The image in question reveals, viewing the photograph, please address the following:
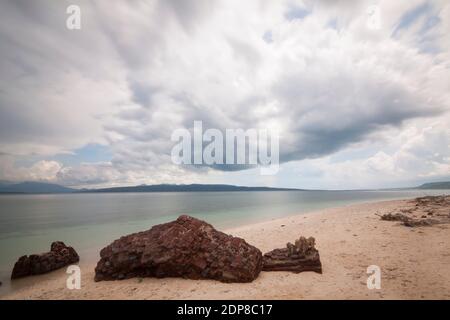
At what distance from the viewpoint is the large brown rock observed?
7.19m

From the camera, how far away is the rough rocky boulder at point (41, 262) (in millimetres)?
10652

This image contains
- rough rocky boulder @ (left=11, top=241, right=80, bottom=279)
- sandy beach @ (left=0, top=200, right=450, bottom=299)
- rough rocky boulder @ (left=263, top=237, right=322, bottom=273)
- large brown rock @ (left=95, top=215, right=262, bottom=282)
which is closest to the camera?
sandy beach @ (left=0, top=200, right=450, bottom=299)

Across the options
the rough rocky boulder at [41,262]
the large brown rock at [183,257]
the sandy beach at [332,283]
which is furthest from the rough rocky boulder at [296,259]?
the rough rocky boulder at [41,262]

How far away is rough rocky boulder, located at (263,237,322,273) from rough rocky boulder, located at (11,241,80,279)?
36.1 ft

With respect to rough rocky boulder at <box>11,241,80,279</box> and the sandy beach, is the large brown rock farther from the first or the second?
rough rocky boulder at <box>11,241,80,279</box>

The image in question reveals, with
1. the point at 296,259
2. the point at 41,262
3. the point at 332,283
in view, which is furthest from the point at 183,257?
the point at 41,262

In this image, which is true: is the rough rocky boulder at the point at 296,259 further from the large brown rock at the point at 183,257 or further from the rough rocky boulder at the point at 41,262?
the rough rocky boulder at the point at 41,262

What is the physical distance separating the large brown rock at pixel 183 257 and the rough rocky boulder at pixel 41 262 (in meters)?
5.49

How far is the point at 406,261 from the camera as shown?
8141 mm

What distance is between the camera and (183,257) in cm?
748

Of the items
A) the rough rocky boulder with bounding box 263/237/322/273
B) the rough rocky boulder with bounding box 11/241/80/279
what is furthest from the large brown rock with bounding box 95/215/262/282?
the rough rocky boulder with bounding box 11/241/80/279

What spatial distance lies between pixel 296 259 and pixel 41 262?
1219cm
